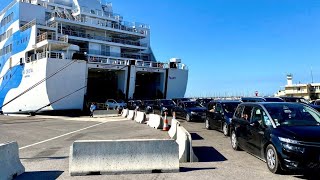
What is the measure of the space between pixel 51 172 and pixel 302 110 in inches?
222

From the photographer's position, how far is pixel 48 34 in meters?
32.6

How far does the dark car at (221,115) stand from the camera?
1424cm

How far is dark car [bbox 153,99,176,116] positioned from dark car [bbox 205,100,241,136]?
33.0 feet

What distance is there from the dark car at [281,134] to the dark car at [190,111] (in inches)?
468

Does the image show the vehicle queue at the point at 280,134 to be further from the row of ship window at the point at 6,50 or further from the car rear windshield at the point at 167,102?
the row of ship window at the point at 6,50

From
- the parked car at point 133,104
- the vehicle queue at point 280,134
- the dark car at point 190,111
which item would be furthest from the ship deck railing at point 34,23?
the vehicle queue at point 280,134

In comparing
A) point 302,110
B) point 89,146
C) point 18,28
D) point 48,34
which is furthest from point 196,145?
point 18,28

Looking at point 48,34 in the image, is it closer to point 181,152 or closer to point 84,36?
point 84,36

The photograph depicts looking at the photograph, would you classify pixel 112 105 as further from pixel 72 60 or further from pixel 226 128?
pixel 226 128

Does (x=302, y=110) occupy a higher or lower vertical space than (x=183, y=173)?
higher

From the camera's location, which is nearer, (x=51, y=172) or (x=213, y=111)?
(x=51, y=172)

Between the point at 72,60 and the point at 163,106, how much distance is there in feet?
30.7

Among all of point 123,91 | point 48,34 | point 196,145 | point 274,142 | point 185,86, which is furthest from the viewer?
point 185,86

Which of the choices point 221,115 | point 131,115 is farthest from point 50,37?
point 221,115
